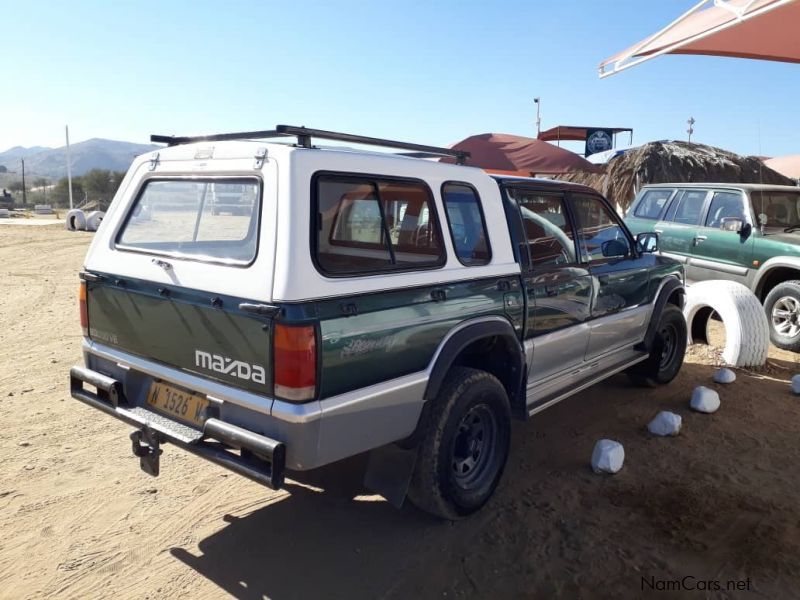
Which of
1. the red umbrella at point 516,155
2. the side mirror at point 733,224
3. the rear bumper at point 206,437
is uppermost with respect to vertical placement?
the red umbrella at point 516,155

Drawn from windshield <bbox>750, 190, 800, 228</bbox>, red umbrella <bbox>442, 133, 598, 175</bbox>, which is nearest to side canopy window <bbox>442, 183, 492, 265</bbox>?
windshield <bbox>750, 190, 800, 228</bbox>

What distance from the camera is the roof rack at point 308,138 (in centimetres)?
272

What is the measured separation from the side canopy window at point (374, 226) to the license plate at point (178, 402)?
939 mm

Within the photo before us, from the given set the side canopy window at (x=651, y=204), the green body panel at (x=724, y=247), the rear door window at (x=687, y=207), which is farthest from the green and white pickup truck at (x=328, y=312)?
the side canopy window at (x=651, y=204)

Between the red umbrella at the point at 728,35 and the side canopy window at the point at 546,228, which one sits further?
the red umbrella at the point at 728,35

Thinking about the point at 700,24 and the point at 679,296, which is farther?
the point at 700,24

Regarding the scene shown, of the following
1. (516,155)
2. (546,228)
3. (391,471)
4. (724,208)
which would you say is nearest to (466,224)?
(546,228)

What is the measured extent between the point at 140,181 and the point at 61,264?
10957 mm

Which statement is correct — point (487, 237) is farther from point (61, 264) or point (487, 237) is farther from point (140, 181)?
point (61, 264)

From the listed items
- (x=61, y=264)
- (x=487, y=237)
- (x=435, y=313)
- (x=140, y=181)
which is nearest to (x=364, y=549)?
(x=435, y=313)

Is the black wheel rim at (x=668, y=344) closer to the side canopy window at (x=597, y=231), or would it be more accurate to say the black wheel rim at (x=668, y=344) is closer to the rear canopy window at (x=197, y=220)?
the side canopy window at (x=597, y=231)

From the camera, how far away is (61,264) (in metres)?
12.7

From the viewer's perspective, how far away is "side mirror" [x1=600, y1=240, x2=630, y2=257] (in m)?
4.71

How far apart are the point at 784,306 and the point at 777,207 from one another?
1522mm
